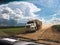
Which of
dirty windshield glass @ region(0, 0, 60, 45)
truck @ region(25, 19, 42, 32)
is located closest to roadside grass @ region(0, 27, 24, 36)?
dirty windshield glass @ region(0, 0, 60, 45)

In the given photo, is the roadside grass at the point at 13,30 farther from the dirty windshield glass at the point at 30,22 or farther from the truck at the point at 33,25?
the truck at the point at 33,25

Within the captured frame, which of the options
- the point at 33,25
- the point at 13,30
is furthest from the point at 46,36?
the point at 13,30

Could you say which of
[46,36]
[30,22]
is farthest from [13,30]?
[46,36]

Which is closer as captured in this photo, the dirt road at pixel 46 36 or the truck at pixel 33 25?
the dirt road at pixel 46 36

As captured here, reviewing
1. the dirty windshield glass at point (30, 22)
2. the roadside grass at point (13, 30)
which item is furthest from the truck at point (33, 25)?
the roadside grass at point (13, 30)

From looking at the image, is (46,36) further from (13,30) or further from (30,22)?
(13,30)

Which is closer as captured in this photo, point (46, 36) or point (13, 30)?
point (46, 36)

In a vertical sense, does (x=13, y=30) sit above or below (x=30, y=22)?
below

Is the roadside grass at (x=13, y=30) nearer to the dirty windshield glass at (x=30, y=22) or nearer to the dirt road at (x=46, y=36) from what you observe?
the dirty windshield glass at (x=30, y=22)

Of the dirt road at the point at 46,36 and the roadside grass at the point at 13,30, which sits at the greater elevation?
the roadside grass at the point at 13,30

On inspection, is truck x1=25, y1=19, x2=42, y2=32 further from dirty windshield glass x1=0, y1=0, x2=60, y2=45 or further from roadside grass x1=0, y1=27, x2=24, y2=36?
roadside grass x1=0, y1=27, x2=24, y2=36

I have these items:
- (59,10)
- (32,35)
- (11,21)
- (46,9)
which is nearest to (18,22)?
(11,21)

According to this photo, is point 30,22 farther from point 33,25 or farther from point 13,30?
point 13,30

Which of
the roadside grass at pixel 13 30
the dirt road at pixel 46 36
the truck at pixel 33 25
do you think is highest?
the truck at pixel 33 25
